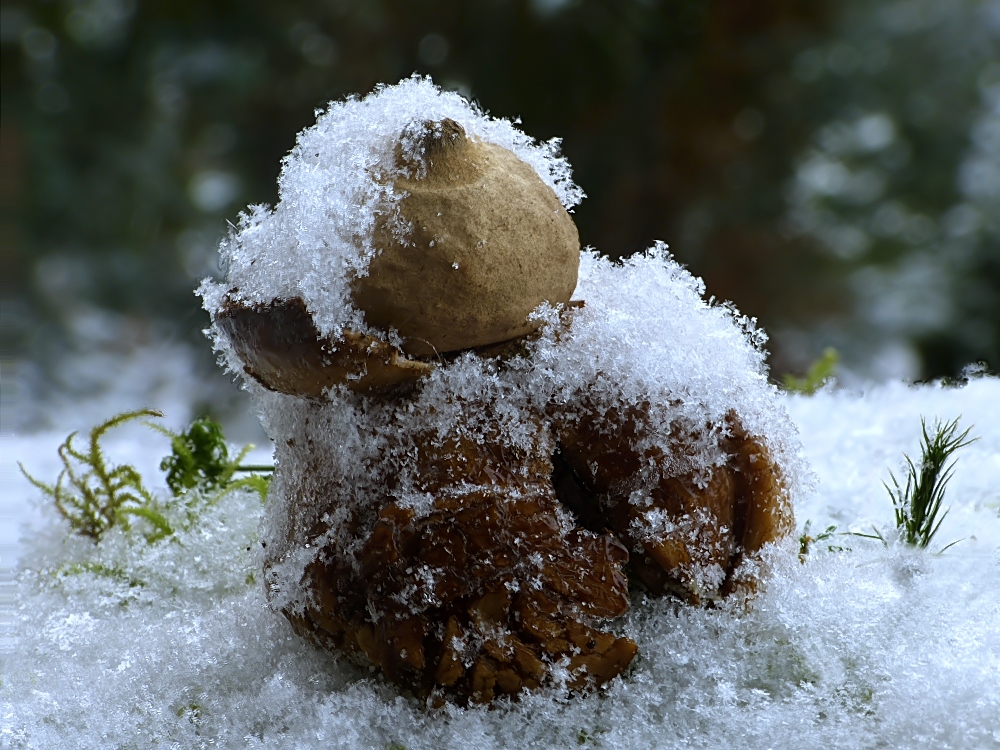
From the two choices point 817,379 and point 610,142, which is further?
point 610,142

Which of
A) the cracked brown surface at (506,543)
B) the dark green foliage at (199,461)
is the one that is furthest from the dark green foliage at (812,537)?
the dark green foliage at (199,461)

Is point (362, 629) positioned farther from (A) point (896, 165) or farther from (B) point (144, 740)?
(A) point (896, 165)

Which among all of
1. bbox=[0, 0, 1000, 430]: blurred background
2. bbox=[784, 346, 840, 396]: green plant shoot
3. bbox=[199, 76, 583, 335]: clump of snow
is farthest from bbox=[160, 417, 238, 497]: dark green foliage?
bbox=[0, 0, 1000, 430]: blurred background

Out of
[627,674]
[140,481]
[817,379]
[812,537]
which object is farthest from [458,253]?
[817,379]

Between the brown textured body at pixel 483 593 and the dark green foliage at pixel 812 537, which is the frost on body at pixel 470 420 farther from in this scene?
the dark green foliage at pixel 812 537

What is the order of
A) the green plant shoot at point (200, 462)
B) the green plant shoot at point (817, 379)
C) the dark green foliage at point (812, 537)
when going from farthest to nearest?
the green plant shoot at point (817, 379) → the green plant shoot at point (200, 462) → the dark green foliage at point (812, 537)

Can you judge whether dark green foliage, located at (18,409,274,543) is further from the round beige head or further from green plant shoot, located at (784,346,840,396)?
green plant shoot, located at (784,346,840,396)

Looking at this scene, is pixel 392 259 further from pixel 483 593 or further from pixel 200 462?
pixel 200 462
